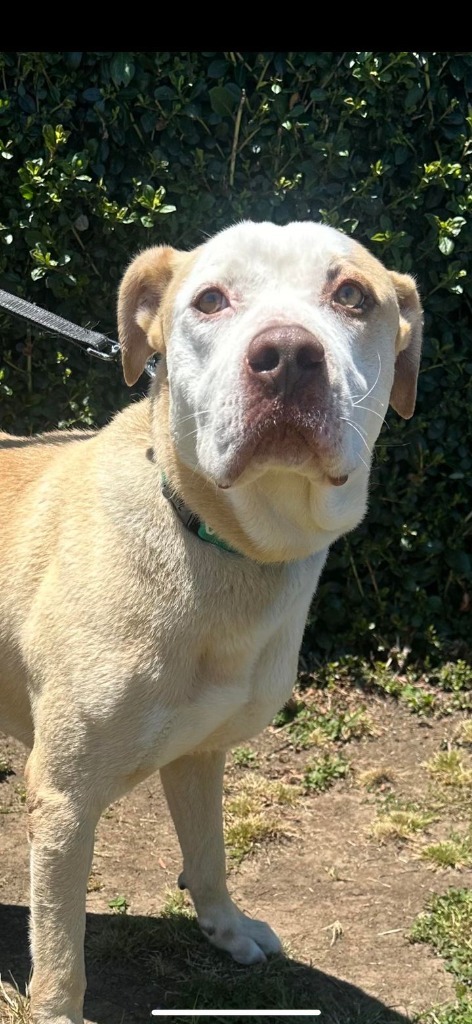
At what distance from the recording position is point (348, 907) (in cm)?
399

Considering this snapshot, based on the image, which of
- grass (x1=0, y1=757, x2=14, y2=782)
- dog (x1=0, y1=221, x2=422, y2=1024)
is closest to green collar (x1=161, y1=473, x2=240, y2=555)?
dog (x1=0, y1=221, x2=422, y2=1024)

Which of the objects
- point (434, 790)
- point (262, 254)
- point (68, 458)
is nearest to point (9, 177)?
point (68, 458)

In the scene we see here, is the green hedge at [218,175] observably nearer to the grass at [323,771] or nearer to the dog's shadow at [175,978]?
the grass at [323,771]

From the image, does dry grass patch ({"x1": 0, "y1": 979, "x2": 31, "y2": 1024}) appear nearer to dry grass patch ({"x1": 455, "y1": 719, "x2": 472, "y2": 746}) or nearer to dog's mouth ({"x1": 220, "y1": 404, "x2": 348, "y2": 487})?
dog's mouth ({"x1": 220, "y1": 404, "x2": 348, "y2": 487})

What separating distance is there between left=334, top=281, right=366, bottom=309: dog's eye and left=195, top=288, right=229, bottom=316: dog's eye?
292 mm

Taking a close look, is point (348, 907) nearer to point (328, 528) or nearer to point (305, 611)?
point (305, 611)

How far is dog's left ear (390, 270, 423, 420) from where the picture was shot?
316 cm

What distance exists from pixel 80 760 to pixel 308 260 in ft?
4.68

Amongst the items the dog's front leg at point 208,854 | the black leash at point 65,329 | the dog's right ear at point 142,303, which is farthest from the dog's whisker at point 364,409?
the dog's front leg at point 208,854

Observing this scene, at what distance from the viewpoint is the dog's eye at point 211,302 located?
2758 millimetres

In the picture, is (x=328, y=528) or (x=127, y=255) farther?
(x=127, y=255)

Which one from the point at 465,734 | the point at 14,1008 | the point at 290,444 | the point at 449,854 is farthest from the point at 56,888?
the point at 465,734

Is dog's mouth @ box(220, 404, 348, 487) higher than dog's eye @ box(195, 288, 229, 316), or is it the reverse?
dog's eye @ box(195, 288, 229, 316)

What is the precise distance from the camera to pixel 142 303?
3203 millimetres
